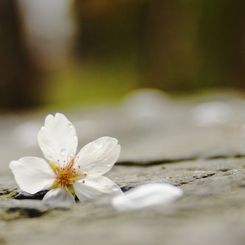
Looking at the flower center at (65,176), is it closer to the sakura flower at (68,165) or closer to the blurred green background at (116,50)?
the sakura flower at (68,165)

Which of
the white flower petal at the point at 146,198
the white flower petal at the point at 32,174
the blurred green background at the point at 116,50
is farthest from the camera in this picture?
the blurred green background at the point at 116,50

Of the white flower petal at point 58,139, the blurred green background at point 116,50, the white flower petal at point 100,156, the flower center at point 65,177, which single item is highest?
the blurred green background at point 116,50

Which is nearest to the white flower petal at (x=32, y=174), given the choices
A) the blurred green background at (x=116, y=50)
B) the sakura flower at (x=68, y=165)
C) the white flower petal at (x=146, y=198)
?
the sakura flower at (x=68, y=165)

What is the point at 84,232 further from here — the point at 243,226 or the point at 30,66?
the point at 30,66

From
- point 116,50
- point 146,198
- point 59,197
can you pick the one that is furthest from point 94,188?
point 116,50

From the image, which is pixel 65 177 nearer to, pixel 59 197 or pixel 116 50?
pixel 59 197

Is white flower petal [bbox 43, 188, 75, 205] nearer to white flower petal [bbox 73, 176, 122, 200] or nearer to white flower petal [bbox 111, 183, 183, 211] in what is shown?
white flower petal [bbox 73, 176, 122, 200]

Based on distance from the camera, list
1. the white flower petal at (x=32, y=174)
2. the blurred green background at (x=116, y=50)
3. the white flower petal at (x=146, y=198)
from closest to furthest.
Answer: the white flower petal at (x=146, y=198) < the white flower petal at (x=32, y=174) < the blurred green background at (x=116, y=50)
